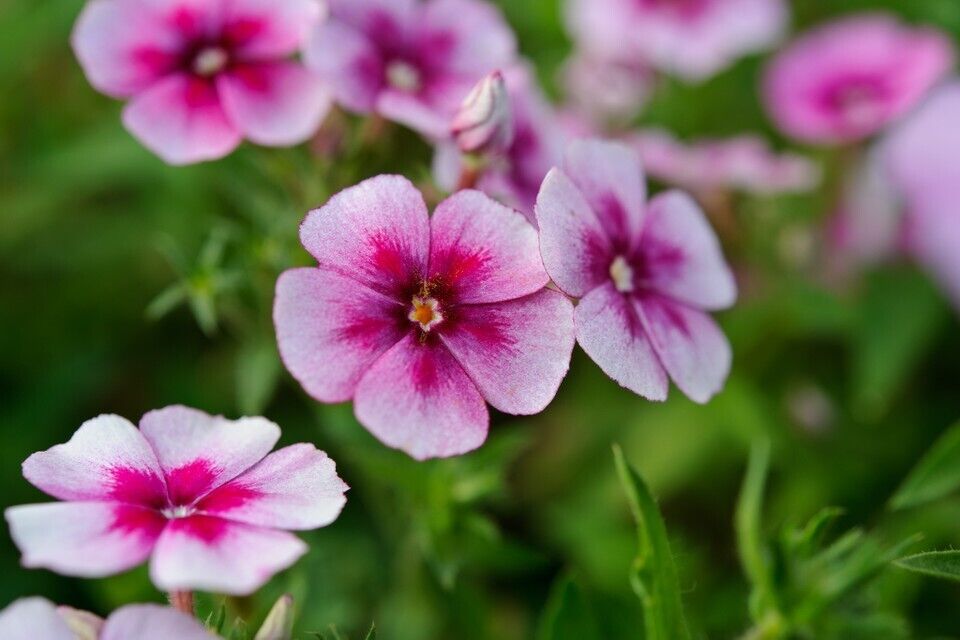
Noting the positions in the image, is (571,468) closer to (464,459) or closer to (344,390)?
(464,459)

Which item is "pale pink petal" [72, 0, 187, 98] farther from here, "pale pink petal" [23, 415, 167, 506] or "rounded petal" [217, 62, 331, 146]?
"pale pink petal" [23, 415, 167, 506]

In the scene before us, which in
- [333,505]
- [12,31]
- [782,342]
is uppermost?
[333,505]

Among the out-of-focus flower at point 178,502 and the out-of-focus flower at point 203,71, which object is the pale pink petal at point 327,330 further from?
the out-of-focus flower at point 203,71

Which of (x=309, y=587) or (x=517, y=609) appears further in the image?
(x=517, y=609)

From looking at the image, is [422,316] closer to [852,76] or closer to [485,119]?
[485,119]

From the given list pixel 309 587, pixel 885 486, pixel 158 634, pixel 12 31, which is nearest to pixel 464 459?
pixel 309 587

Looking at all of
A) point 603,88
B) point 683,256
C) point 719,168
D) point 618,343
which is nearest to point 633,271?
point 683,256
